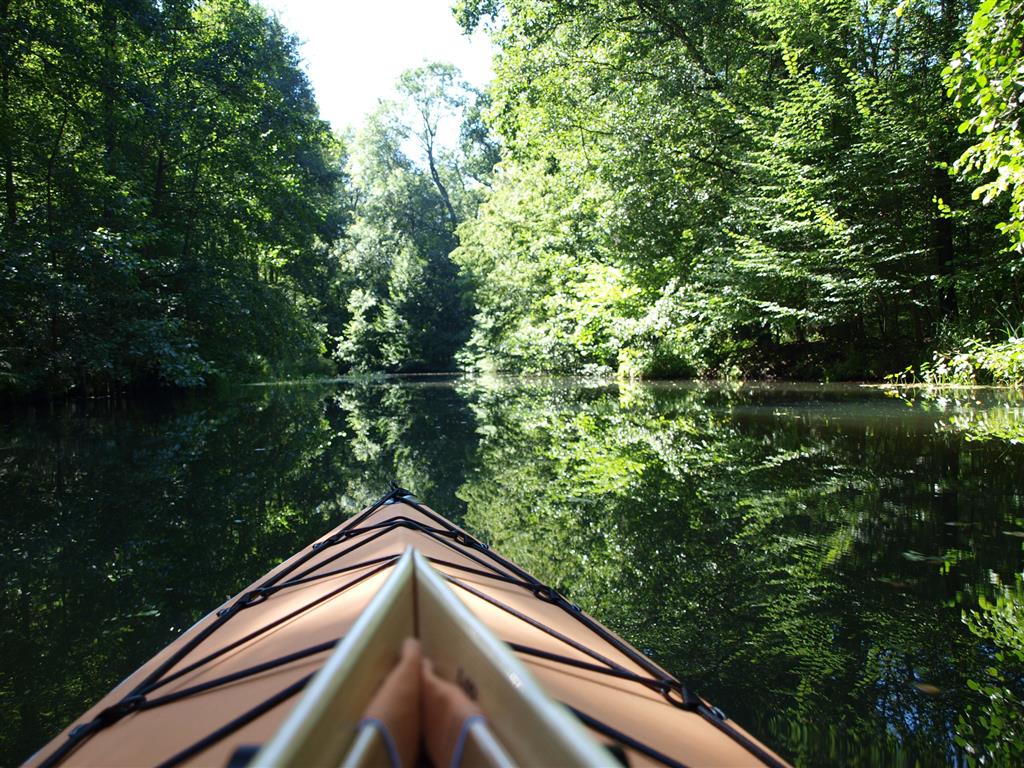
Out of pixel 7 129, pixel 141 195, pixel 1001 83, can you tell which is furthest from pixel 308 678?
pixel 141 195

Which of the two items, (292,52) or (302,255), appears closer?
(302,255)

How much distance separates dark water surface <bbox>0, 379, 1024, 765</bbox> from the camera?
233cm

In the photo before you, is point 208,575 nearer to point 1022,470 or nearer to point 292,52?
point 1022,470

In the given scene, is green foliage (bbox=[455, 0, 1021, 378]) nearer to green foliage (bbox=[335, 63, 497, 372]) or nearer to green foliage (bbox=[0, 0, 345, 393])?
green foliage (bbox=[0, 0, 345, 393])

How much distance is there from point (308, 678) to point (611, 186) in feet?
50.9

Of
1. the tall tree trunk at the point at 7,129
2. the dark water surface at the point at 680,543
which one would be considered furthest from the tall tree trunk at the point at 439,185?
the dark water surface at the point at 680,543

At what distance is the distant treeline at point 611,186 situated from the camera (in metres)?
12.0

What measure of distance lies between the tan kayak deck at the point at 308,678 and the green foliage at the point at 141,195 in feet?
35.8

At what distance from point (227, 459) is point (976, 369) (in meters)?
11.5

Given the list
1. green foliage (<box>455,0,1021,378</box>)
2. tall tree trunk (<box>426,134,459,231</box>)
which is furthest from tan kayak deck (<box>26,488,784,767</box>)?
tall tree trunk (<box>426,134,459,231</box>)

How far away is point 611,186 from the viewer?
15891 mm

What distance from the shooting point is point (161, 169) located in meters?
16.1

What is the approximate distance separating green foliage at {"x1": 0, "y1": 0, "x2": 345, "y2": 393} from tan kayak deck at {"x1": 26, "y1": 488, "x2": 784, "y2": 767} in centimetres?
1091

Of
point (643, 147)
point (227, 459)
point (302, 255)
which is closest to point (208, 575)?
point (227, 459)
